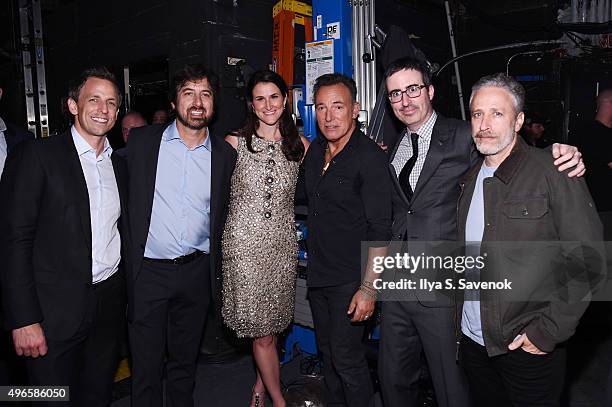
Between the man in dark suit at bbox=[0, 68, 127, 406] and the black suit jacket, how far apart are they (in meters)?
1.42

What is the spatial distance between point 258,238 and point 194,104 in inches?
31.2

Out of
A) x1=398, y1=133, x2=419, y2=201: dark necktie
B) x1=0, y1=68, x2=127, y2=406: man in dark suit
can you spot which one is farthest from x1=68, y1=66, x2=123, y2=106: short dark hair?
x1=398, y1=133, x2=419, y2=201: dark necktie

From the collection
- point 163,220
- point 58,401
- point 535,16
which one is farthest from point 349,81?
point 535,16

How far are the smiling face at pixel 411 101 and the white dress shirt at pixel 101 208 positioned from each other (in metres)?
1.42

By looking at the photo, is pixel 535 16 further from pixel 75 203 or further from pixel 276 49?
pixel 75 203

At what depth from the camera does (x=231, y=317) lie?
270 cm

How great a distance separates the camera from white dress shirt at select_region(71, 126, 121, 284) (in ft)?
6.95

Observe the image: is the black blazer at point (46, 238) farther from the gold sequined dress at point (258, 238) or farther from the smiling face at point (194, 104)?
the gold sequined dress at point (258, 238)

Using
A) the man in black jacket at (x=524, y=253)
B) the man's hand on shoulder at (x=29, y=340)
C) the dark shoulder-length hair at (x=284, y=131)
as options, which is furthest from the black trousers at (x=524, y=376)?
the man's hand on shoulder at (x=29, y=340)

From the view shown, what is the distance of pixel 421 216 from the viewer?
219 cm

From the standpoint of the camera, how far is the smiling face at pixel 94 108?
6.92 feet

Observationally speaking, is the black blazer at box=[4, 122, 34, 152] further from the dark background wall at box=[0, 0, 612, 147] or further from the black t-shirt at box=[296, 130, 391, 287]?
the black t-shirt at box=[296, 130, 391, 287]

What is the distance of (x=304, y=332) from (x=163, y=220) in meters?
1.74

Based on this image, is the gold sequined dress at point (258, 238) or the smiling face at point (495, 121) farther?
the gold sequined dress at point (258, 238)
